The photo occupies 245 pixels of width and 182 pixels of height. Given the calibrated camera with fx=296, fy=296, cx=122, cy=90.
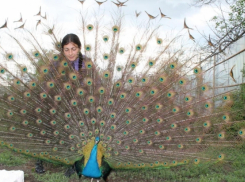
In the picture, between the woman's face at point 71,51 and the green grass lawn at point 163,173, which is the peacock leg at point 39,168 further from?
the woman's face at point 71,51

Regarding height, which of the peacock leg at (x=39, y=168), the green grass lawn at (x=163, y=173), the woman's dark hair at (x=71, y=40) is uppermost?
the woman's dark hair at (x=71, y=40)

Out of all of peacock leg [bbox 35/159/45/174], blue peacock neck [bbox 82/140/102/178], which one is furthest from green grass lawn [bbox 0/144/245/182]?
blue peacock neck [bbox 82/140/102/178]

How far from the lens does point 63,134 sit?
4.09 meters

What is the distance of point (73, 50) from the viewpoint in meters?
4.05

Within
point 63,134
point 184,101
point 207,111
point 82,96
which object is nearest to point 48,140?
point 63,134

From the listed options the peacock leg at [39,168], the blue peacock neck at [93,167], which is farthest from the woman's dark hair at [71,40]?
the peacock leg at [39,168]

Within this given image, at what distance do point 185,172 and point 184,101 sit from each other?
1258 millimetres

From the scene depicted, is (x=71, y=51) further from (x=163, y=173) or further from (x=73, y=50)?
(x=163, y=173)

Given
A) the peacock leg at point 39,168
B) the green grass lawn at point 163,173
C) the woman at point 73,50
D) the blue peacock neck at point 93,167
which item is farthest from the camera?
the peacock leg at point 39,168

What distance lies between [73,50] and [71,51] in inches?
1.2

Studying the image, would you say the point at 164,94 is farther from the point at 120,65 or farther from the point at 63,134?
the point at 63,134

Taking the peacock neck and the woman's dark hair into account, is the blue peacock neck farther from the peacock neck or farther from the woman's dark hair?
the woman's dark hair

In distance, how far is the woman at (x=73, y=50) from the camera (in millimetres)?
3965

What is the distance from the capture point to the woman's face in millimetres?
3996
